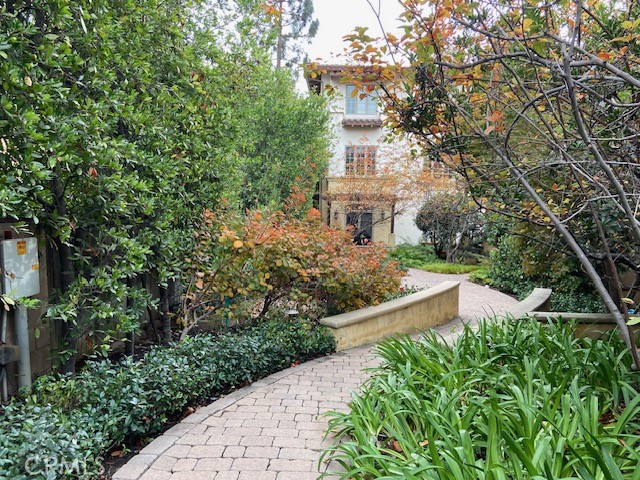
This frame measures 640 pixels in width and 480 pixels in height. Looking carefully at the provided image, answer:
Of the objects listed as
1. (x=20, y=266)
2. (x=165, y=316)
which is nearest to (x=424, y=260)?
(x=165, y=316)

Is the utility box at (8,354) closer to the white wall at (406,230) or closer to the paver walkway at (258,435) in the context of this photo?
the paver walkway at (258,435)

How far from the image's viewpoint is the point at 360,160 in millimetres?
21328

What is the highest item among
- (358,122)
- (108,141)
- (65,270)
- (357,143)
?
(358,122)

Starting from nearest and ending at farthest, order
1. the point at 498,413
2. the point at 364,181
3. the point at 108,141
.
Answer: the point at 498,413
the point at 108,141
the point at 364,181

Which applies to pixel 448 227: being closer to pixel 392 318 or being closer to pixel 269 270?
pixel 392 318

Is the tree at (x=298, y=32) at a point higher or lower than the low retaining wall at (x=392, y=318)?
higher

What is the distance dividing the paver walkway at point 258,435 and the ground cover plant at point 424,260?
11.6m

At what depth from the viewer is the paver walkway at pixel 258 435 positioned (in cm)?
302

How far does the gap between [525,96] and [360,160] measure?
17.8 meters

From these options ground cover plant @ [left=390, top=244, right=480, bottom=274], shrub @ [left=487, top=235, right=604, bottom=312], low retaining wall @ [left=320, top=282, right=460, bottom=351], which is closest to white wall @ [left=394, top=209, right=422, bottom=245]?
ground cover plant @ [left=390, top=244, right=480, bottom=274]

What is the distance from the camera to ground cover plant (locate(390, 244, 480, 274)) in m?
16.6

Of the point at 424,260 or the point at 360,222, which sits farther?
the point at 360,222

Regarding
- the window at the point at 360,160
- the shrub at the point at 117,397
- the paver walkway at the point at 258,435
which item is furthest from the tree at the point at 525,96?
the window at the point at 360,160

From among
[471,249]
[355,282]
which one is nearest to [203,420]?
[355,282]
